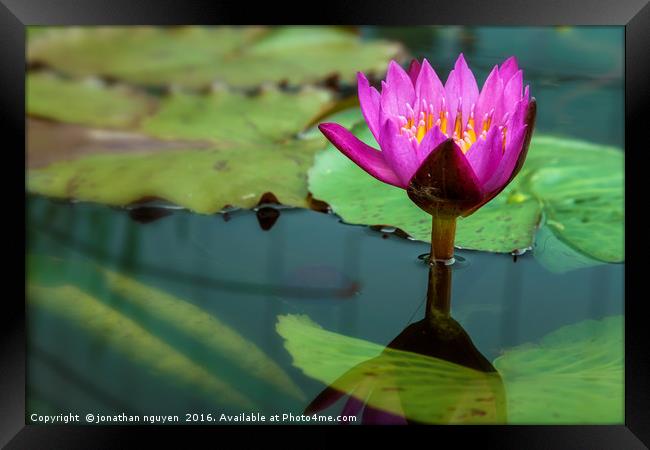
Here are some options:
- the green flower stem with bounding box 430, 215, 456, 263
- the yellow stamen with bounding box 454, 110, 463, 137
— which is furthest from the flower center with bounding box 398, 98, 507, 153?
the green flower stem with bounding box 430, 215, 456, 263

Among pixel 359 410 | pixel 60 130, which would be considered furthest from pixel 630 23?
pixel 60 130

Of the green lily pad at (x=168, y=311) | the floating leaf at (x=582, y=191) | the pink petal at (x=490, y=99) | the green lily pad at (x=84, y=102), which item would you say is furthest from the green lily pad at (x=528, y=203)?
the green lily pad at (x=84, y=102)

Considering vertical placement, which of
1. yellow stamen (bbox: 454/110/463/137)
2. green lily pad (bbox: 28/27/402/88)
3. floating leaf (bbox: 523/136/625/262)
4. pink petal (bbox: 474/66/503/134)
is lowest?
floating leaf (bbox: 523/136/625/262)

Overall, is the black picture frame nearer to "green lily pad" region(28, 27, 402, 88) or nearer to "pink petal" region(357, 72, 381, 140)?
"pink petal" region(357, 72, 381, 140)

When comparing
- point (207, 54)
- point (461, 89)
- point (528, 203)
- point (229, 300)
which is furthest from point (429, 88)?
point (207, 54)

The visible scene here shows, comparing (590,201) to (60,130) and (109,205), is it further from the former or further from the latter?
(60,130)

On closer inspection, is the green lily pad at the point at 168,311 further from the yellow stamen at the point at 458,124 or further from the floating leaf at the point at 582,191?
the floating leaf at the point at 582,191
